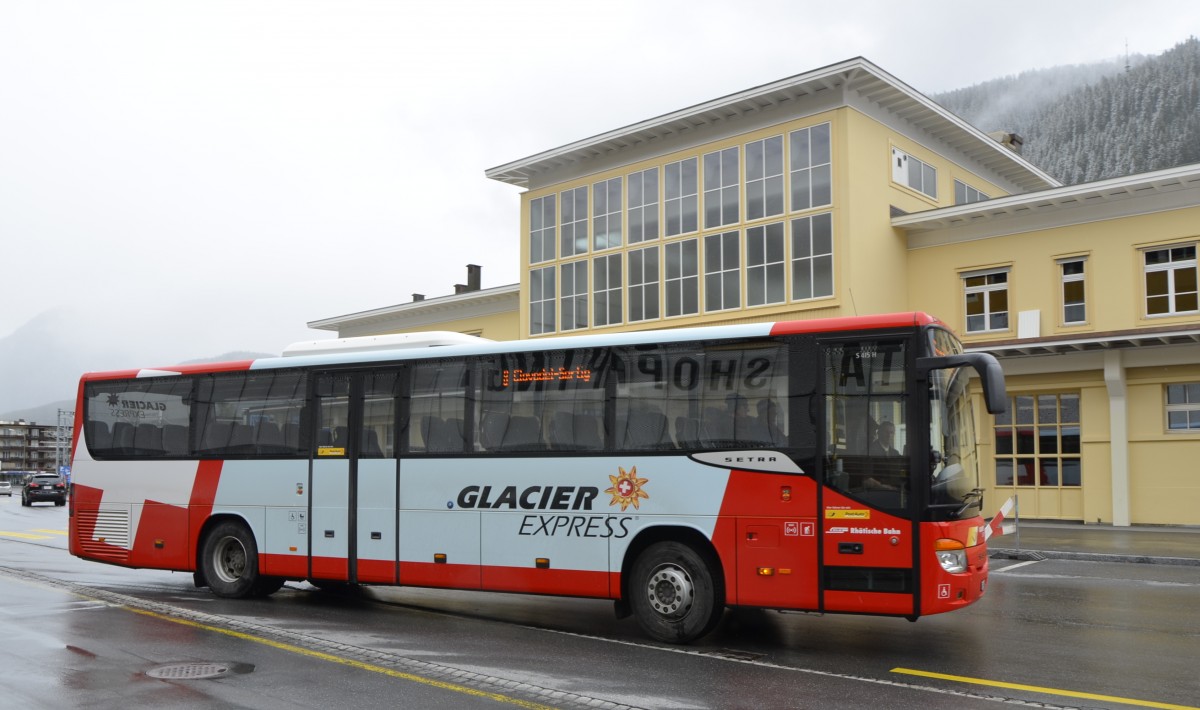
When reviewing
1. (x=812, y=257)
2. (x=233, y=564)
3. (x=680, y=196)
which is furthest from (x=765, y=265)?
(x=233, y=564)

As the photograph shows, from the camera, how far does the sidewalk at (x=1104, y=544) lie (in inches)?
713

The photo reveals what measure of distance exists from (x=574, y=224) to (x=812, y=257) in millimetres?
9954

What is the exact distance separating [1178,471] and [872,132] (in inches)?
499

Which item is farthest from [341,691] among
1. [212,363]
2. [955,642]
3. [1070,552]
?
[1070,552]

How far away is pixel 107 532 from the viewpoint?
14.3m

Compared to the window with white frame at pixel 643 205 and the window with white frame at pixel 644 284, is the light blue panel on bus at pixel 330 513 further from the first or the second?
the window with white frame at pixel 643 205

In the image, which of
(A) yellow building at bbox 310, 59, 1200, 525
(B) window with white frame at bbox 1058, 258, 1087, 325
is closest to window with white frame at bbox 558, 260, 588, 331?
(A) yellow building at bbox 310, 59, 1200, 525

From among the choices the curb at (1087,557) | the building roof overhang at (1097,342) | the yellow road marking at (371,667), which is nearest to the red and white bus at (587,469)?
the yellow road marking at (371,667)

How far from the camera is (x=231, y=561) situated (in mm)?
13398

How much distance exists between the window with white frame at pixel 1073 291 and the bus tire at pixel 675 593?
68.8 ft

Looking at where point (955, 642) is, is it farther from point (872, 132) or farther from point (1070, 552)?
point (872, 132)

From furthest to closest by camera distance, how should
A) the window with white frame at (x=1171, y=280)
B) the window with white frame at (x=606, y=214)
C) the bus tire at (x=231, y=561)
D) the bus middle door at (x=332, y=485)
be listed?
1. the window with white frame at (x=606, y=214)
2. the window with white frame at (x=1171, y=280)
3. the bus tire at (x=231, y=561)
4. the bus middle door at (x=332, y=485)

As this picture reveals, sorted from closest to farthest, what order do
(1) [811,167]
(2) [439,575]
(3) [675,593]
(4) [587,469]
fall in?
(3) [675,593]
(4) [587,469]
(2) [439,575]
(1) [811,167]

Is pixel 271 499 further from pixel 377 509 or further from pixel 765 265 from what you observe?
pixel 765 265
